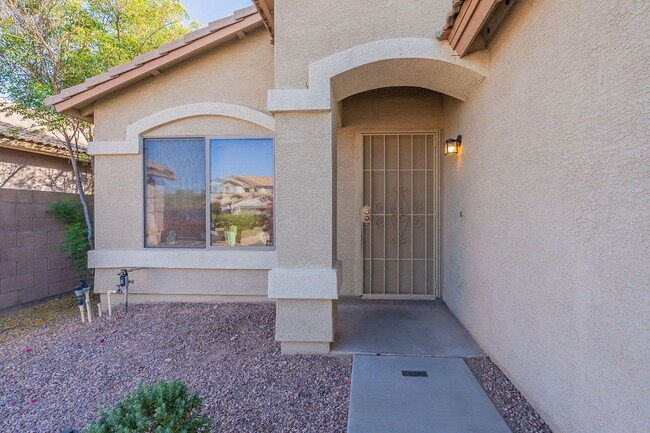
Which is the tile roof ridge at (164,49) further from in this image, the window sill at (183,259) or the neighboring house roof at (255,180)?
the window sill at (183,259)

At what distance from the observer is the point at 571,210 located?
2176 mm

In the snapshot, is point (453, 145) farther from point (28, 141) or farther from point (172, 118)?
point (28, 141)

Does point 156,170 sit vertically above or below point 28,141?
below

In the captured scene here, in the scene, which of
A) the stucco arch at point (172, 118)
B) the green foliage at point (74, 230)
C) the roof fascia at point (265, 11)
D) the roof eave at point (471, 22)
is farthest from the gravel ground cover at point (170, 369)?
the roof fascia at point (265, 11)

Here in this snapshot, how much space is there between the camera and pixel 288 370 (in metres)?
3.33

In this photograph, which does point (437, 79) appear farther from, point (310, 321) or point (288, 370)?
point (288, 370)

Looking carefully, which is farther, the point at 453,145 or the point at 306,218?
the point at 453,145

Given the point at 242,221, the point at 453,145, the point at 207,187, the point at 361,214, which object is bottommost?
the point at 242,221

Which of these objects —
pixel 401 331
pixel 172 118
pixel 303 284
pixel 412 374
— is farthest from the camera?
pixel 172 118

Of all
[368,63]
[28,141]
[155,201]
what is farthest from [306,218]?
[28,141]

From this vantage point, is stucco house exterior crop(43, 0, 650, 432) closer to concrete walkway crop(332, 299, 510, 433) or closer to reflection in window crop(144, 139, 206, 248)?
reflection in window crop(144, 139, 206, 248)

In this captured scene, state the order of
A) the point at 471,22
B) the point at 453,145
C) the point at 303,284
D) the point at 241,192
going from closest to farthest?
the point at 471,22 < the point at 303,284 < the point at 453,145 < the point at 241,192

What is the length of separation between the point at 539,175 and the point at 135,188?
5.68 m

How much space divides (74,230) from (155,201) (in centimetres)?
169
